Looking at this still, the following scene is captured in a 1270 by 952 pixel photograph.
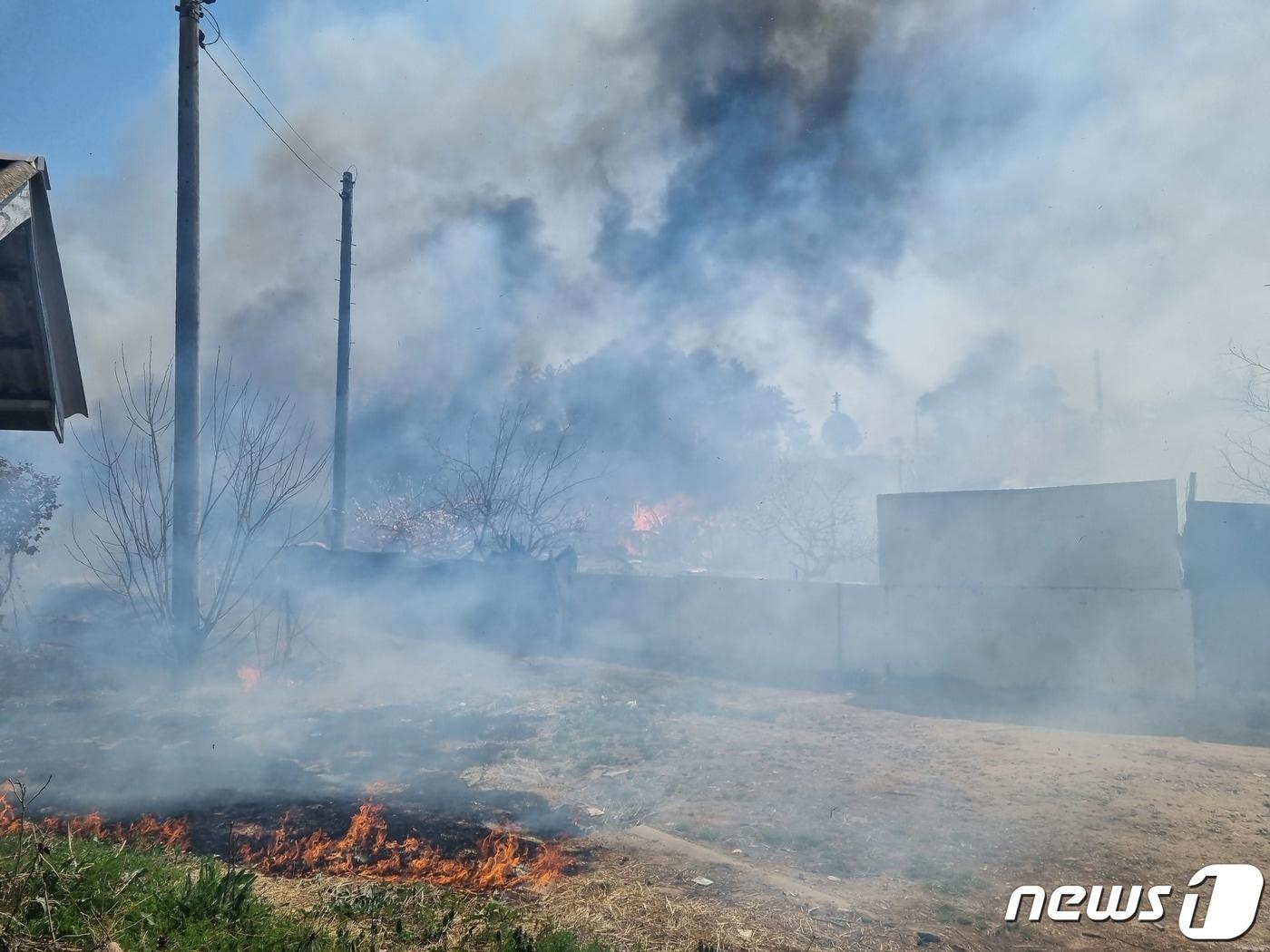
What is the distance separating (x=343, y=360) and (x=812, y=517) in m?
16.7

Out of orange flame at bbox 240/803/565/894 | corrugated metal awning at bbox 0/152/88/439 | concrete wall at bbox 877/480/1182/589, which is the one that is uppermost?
corrugated metal awning at bbox 0/152/88/439

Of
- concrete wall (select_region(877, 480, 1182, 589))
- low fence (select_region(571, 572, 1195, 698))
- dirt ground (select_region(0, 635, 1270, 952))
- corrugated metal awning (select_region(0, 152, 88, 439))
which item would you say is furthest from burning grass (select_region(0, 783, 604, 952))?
concrete wall (select_region(877, 480, 1182, 589))

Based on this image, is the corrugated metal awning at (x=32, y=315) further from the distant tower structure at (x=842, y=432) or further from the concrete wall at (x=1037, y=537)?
the distant tower structure at (x=842, y=432)

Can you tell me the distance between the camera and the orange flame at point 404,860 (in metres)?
4.98

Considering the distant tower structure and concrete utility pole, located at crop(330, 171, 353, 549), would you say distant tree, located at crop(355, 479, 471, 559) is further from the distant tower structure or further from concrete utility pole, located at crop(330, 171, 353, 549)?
the distant tower structure

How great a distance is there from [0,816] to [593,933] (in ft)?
15.4

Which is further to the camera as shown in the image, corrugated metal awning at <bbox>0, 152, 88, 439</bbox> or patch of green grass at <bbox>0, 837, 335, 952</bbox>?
corrugated metal awning at <bbox>0, 152, 88, 439</bbox>

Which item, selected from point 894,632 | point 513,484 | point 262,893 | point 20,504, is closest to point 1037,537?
point 894,632

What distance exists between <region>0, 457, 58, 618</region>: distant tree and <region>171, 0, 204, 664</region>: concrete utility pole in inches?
162

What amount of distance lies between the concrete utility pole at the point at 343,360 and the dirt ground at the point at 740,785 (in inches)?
197

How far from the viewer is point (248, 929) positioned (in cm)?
376

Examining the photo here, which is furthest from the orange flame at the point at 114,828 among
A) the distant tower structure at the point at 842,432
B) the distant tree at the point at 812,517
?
the distant tower structure at the point at 842,432

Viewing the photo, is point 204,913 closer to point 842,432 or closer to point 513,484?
point 513,484

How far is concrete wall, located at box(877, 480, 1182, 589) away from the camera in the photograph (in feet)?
34.9
